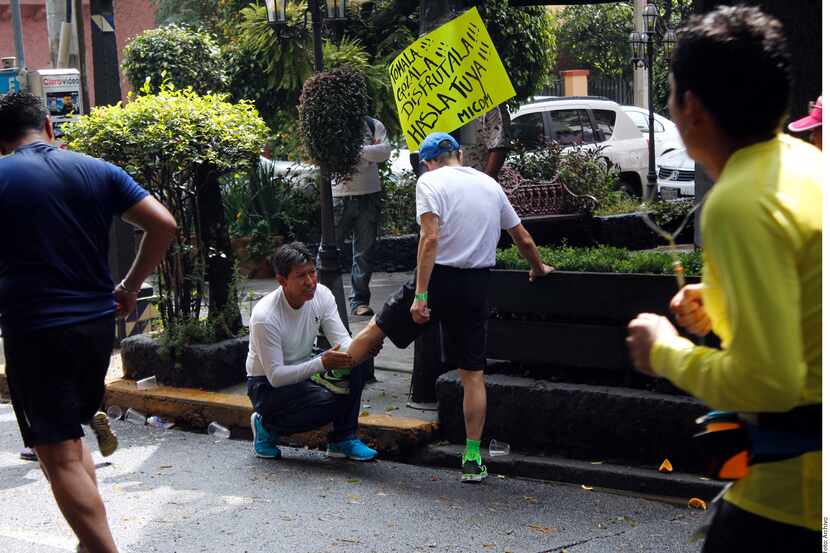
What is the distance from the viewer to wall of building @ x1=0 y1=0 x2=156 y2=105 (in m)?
29.9

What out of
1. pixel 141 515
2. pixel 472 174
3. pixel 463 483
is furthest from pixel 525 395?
pixel 141 515

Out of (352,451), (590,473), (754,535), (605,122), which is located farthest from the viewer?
(605,122)

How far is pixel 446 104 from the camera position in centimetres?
681

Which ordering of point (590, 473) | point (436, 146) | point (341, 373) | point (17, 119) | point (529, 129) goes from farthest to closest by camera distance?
point (529, 129) → point (341, 373) → point (436, 146) → point (590, 473) → point (17, 119)

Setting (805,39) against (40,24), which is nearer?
→ (805,39)

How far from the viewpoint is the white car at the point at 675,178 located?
1798cm

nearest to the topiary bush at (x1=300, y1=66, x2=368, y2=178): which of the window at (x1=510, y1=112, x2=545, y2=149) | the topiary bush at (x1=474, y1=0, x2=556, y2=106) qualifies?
the topiary bush at (x1=474, y1=0, x2=556, y2=106)

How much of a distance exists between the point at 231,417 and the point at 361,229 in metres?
3.08

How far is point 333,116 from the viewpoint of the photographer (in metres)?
7.75

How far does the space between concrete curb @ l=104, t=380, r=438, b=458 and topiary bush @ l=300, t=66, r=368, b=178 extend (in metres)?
1.63

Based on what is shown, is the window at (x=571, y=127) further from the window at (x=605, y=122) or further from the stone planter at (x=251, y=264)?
the stone planter at (x=251, y=264)

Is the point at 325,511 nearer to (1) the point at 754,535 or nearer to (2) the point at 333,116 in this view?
Result: (2) the point at 333,116

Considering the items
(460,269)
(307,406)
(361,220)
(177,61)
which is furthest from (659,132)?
(307,406)

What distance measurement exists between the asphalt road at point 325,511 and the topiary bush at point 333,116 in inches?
84.1
